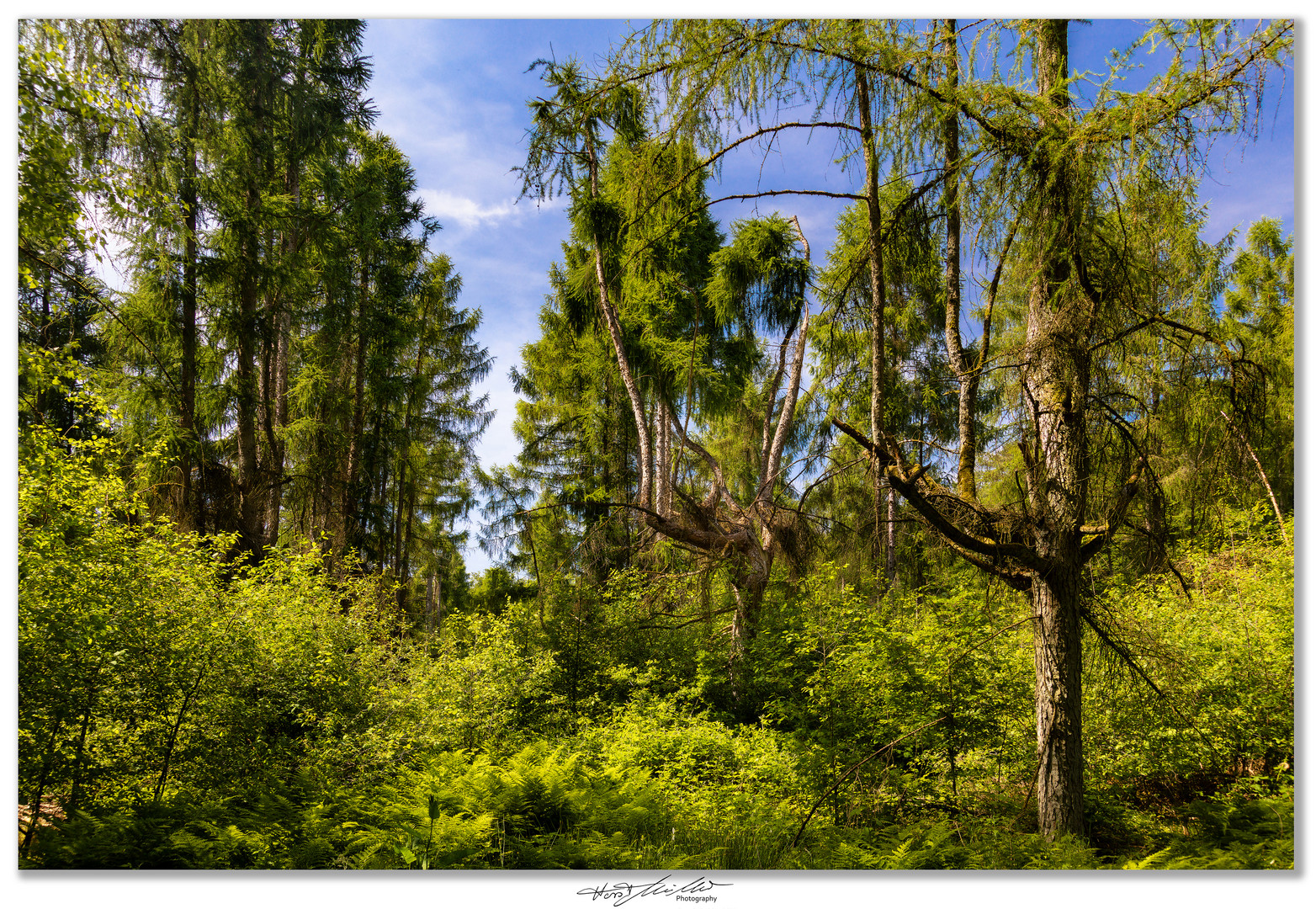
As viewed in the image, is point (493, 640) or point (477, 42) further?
point (493, 640)

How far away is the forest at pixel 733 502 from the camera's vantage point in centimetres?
282

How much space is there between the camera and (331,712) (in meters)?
4.29

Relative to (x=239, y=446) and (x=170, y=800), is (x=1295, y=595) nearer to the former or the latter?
(x=170, y=800)

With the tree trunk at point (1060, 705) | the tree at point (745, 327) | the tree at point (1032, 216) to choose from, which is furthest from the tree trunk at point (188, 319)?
the tree trunk at point (1060, 705)

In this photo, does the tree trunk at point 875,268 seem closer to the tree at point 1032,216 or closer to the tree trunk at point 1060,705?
the tree at point 1032,216

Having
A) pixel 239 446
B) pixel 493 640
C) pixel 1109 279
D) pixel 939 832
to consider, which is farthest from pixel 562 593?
pixel 1109 279

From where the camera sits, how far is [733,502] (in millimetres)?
6398
